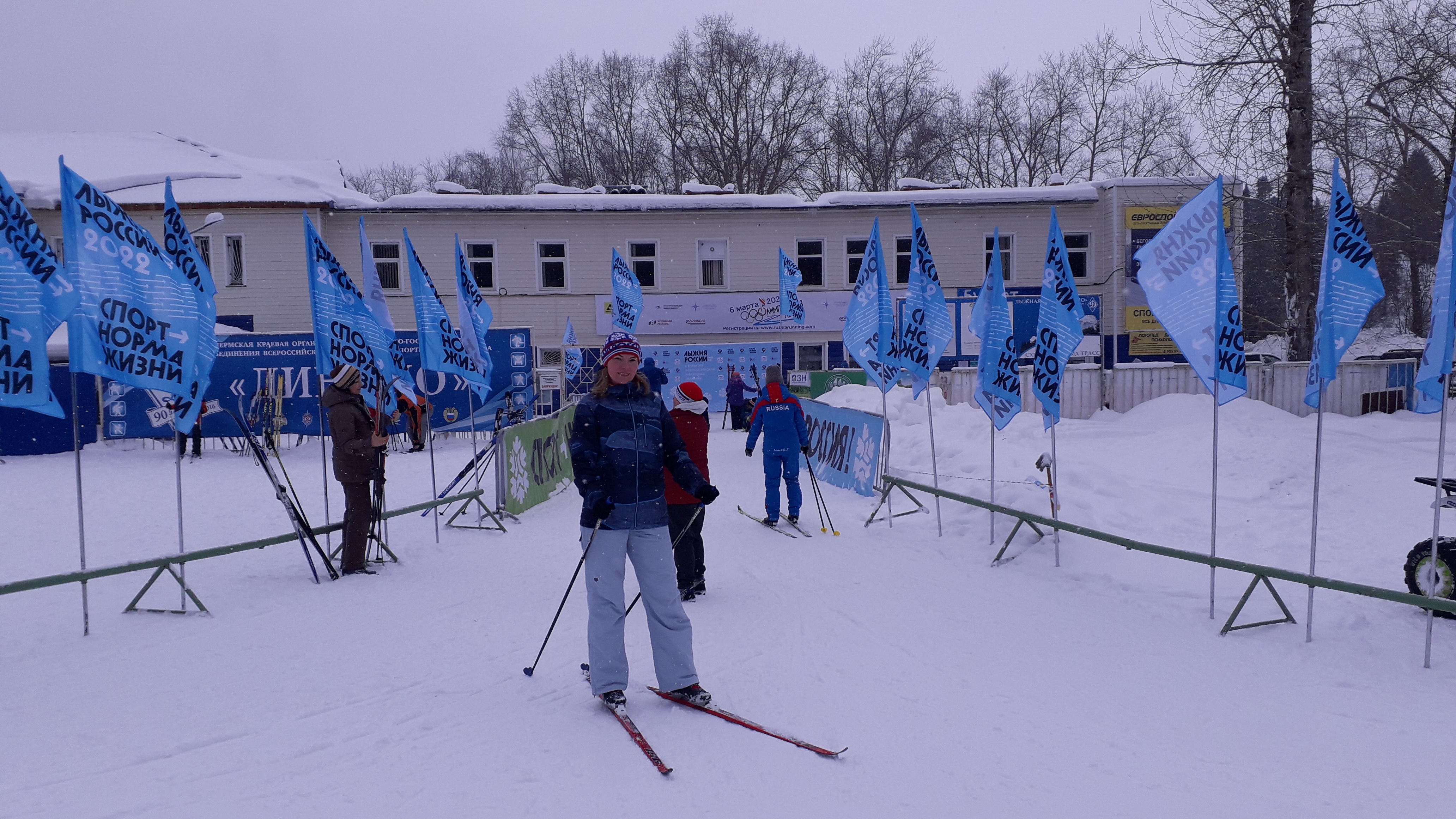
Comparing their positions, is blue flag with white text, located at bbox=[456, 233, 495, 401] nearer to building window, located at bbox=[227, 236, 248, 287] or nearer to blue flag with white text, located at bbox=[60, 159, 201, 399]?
blue flag with white text, located at bbox=[60, 159, 201, 399]

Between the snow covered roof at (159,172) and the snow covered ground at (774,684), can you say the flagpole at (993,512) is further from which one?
the snow covered roof at (159,172)

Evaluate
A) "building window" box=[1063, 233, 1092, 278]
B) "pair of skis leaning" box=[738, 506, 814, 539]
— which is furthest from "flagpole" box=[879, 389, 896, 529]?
"building window" box=[1063, 233, 1092, 278]

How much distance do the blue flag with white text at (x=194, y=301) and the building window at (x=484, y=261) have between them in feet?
65.8

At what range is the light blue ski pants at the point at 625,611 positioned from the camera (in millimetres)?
4863

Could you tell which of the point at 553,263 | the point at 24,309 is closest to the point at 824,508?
the point at 24,309

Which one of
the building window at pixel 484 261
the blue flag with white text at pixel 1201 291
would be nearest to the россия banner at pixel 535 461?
the blue flag with white text at pixel 1201 291

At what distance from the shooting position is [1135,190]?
27812 mm

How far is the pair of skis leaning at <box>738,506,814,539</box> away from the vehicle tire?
5.36 m

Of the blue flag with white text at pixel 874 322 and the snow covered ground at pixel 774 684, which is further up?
the blue flag with white text at pixel 874 322

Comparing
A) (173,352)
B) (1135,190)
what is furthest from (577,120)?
(173,352)

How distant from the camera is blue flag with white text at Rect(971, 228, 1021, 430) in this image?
8984 millimetres

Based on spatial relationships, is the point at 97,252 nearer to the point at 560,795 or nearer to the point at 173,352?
the point at 173,352

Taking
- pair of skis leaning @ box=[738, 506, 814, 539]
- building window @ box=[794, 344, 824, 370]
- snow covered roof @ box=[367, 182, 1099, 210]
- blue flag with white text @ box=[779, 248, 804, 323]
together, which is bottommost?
pair of skis leaning @ box=[738, 506, 814, 539]

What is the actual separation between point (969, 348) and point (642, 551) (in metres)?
22.1
